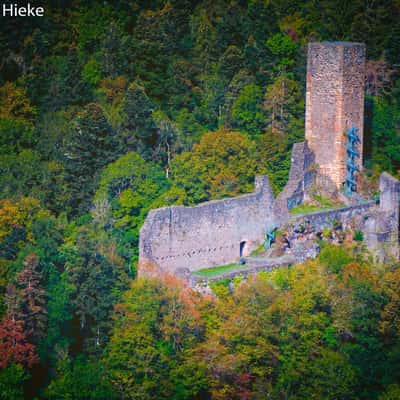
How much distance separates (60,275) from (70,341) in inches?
75.8

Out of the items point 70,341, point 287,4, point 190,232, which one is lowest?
point 70,341

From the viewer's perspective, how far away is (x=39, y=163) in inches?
1905

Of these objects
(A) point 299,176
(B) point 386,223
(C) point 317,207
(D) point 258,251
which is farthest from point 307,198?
(D) point 258,251

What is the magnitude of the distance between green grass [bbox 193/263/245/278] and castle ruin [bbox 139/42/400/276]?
183 millimetres

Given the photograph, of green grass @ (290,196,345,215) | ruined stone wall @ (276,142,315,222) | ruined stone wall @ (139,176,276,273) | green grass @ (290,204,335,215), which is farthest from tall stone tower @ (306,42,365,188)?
ruined stone wall @ (139,176,276,273)

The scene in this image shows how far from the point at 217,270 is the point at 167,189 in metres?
5.37

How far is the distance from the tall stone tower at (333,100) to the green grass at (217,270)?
6.18 meters

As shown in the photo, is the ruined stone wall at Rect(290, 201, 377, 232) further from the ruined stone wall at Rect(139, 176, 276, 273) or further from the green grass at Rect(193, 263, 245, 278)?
the green grass at Rect(193, 263, 245, 278)

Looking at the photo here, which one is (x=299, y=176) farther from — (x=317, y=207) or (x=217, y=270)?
(x=217, y=270)

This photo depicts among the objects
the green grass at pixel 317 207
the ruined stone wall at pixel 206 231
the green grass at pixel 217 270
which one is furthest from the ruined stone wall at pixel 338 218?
the green grass at pixel 217 270

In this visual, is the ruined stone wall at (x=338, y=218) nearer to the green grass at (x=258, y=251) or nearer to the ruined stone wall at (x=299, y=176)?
the ruined stone wall at (x=299, y=176)

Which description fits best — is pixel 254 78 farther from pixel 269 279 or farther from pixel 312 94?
pixel 269 279

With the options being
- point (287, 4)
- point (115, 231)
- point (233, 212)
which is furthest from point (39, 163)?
point (287, 4)

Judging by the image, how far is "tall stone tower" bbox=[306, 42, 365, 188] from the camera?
46.8m
